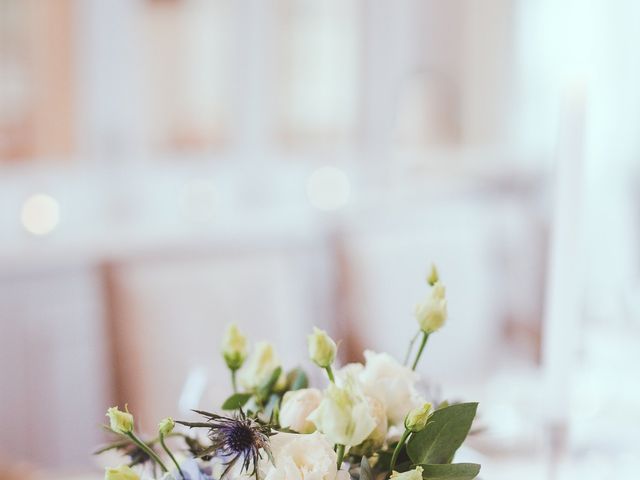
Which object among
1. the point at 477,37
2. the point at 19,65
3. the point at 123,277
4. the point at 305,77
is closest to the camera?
the point at 123,277

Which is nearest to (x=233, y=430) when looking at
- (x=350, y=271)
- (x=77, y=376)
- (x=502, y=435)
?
(x=502, y=435)

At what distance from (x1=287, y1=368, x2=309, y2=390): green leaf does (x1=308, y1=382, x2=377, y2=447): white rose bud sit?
0.16m

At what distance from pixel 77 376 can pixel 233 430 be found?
1.55m

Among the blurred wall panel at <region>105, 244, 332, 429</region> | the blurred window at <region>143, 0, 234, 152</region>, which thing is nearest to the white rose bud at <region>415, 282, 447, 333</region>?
the blurred wall panel at <region>105, 244, 332, 429</region>

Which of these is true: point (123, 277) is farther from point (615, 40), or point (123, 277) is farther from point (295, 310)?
point (615, 40)

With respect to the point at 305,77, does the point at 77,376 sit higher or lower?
lower

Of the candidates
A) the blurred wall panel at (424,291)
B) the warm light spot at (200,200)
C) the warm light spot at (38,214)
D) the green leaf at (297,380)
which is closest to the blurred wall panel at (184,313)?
the blurred wall panel at (424,291)

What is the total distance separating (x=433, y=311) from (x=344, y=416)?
0.38 feet

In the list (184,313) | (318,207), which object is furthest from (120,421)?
(318,207)

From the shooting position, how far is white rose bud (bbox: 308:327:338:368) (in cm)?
56

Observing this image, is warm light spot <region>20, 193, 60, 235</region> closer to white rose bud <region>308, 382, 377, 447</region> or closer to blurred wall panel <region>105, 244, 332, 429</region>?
blurred wall panel <region>105, 244, 332, 429</region>

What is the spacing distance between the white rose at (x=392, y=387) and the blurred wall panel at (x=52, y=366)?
140cm

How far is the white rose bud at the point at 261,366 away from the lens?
2.08 ft

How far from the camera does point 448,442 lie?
0.57 metres
